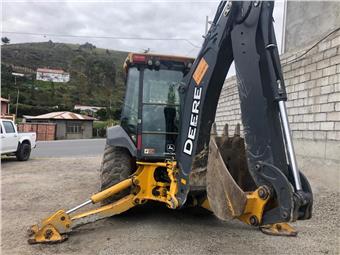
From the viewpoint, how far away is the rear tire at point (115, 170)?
562cm

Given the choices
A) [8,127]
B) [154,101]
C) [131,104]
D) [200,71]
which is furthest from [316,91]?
[8,127]

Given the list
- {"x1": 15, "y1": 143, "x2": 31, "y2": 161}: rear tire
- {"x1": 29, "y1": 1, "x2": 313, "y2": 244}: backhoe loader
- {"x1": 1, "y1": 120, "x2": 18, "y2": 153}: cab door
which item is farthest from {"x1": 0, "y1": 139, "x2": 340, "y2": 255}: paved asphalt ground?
{"x1": 15, "y1": 143, "x2": 31, "y2": 161}: rear tire

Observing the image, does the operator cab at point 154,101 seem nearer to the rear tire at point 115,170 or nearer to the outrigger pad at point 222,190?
the rear tire at point 115,170

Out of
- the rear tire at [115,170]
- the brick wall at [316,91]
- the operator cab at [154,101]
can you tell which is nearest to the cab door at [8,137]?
the rear tire at [115,170]

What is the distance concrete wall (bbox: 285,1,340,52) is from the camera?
10.6 m

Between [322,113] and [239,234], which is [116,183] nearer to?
[239,234]

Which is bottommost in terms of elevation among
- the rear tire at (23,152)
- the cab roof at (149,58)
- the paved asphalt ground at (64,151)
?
the paved asphalt ground at (64,151)

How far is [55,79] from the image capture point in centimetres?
8838

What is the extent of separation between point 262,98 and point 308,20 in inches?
386

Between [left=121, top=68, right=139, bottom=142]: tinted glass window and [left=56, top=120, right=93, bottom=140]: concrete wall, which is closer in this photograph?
[left=121, top=68, right=139, bottom=142]: tinted glass window

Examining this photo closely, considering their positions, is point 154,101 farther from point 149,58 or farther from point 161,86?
point 149,58

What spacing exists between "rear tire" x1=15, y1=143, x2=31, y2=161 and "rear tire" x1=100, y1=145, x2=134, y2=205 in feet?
32.9

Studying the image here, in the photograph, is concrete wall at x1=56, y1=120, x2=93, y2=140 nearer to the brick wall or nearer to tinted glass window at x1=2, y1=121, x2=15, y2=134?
tinted glass window at x1=2, y1=121, x2=15, y2=134

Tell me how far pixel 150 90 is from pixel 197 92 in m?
1.73
